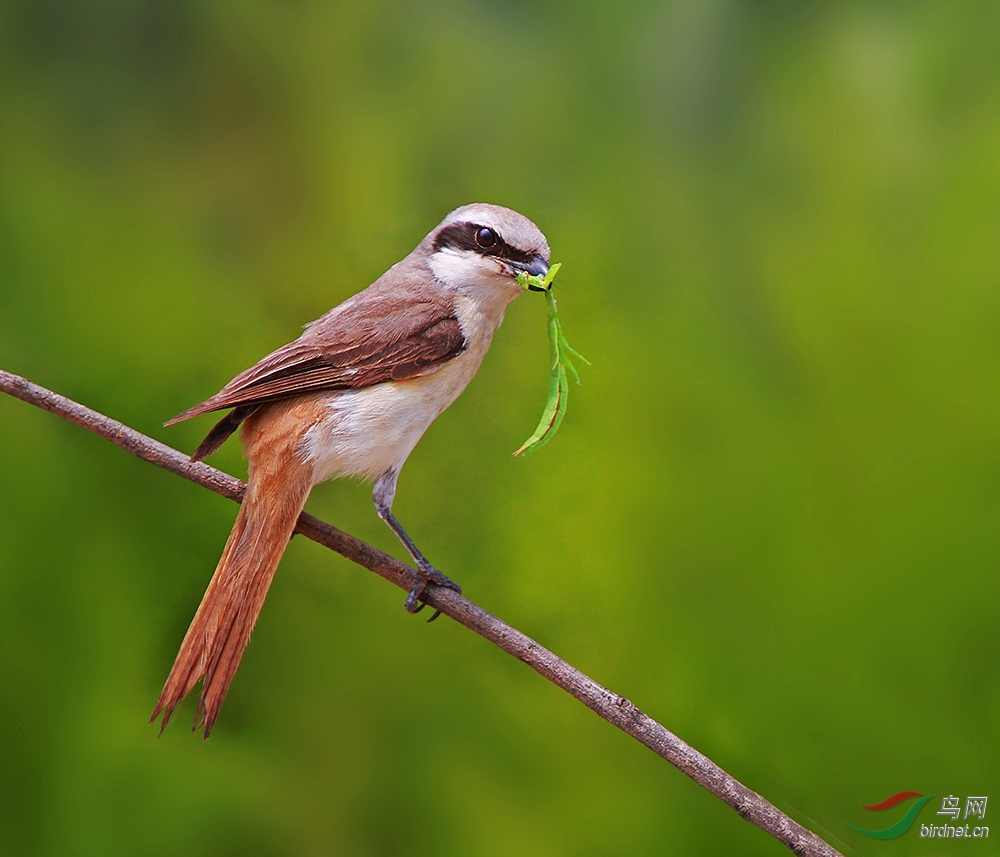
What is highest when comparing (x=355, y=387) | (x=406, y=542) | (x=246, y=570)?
(x=355, y=387)

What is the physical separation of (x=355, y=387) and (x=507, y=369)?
450mm

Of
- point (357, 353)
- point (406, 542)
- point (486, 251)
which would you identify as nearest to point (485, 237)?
point (486, 251)

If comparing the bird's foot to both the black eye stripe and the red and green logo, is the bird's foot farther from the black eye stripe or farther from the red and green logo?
the red and green logo

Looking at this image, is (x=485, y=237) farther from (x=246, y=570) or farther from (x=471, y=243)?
(x=246, y=570)

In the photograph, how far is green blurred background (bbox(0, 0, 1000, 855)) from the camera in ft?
4.90

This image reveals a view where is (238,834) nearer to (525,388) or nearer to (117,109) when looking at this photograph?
(525,388)

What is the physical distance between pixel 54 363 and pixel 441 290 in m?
0.69

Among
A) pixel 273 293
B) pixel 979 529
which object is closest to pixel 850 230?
pixel 979 529

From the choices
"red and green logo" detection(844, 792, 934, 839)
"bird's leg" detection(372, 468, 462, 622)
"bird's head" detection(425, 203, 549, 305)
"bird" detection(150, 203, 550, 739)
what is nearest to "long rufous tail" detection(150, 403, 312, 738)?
"bird" detection(150, 203, 550, 739)

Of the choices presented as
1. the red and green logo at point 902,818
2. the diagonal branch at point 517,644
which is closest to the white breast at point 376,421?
the diagonal branch at point 517,644

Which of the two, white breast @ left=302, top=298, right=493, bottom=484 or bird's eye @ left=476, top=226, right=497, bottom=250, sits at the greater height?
bird's eye @ left=476, top=226, right=497, bottom=250

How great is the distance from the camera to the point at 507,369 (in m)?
1.58

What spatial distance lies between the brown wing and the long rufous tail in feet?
0.17

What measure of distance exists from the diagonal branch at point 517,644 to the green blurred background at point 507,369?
30 cm
